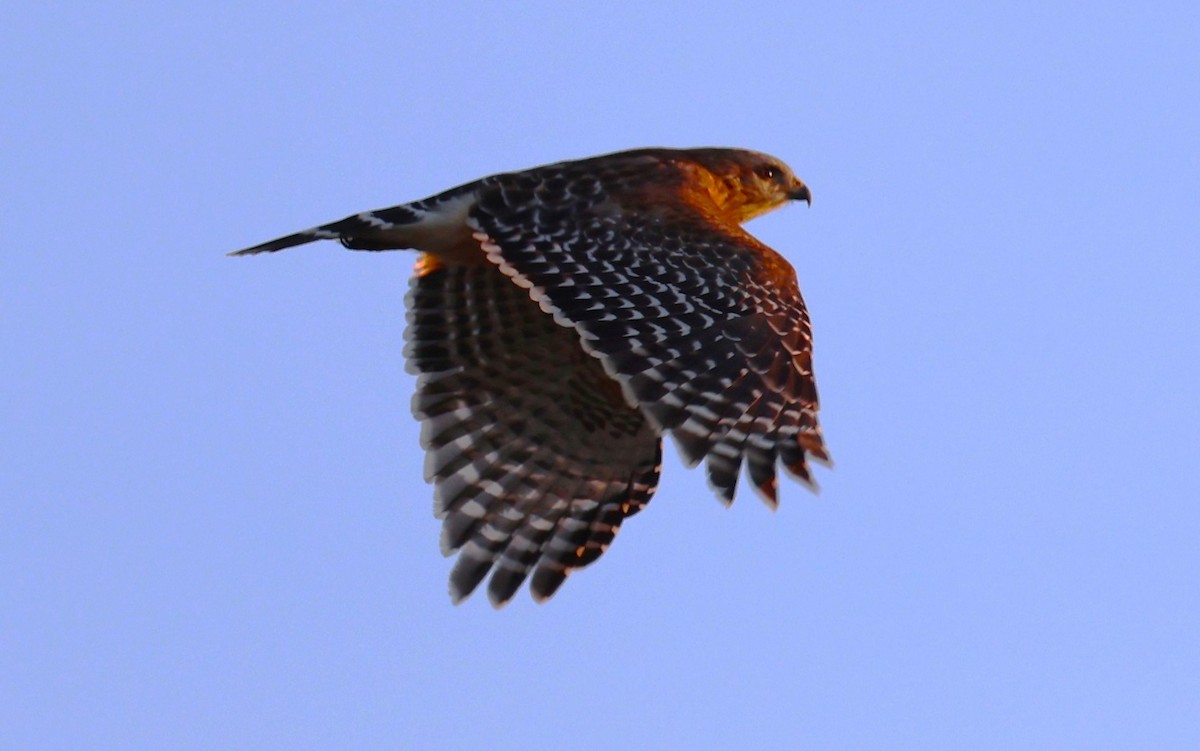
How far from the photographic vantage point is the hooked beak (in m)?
13.7

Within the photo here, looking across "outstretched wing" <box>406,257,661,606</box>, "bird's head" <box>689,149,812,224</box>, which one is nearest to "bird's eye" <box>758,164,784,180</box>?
"bird's head" <box>689,149,812,224</box>

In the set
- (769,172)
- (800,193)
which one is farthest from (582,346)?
(800,193)

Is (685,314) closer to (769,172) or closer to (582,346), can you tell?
(582,346)

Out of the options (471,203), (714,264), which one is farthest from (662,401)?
(471,203)

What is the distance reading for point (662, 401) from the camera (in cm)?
991

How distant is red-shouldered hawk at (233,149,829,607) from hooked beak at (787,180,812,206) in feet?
1.62

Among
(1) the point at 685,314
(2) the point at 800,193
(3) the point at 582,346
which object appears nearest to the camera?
(1) the point at 685,314

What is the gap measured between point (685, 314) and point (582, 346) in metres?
0.72

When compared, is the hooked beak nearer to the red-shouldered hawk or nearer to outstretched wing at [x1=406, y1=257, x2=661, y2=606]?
the red-shouldered hawk

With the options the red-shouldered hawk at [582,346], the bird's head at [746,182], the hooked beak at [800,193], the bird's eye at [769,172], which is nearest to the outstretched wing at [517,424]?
the red-shouldered hawk at [582,346]

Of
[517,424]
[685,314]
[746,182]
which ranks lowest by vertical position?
[685,314]

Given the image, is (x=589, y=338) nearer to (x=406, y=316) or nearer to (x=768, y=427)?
(x=768, y=427)

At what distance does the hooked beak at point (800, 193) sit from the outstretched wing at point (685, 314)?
2370mm

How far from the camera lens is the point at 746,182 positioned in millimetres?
13219
